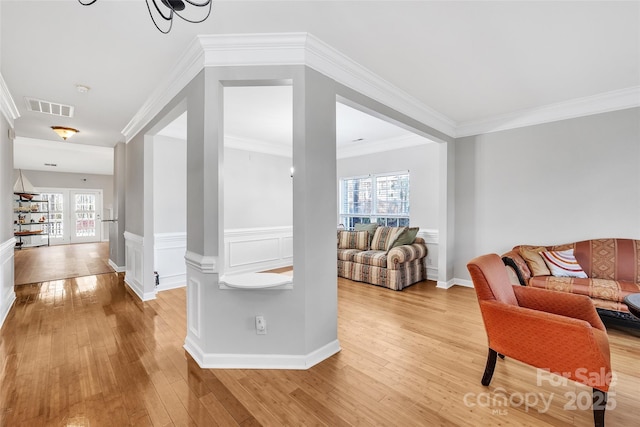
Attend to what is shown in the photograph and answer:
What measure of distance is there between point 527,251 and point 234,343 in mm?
3515

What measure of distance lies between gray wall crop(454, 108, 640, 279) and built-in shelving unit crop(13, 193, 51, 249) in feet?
43.8

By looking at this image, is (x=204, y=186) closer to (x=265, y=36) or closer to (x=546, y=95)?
(x=265, y=36)

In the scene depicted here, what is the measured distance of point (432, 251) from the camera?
4934 mm

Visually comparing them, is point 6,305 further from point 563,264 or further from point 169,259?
point 563,264

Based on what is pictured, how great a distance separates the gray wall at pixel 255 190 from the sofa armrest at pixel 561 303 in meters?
4.45

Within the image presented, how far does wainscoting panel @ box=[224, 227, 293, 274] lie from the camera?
5133mm

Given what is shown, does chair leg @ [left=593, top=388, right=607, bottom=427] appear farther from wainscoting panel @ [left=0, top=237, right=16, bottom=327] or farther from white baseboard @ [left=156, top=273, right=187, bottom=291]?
wainscoting panel @ [left=0, top=237, right=16, bottom=327]

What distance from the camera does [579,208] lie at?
3.45 m

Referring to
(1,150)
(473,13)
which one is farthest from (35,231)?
(473,13)

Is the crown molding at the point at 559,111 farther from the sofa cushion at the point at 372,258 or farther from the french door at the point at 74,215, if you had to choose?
the french door at the point at 74,215

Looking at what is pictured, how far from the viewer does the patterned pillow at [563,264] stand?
3.12m

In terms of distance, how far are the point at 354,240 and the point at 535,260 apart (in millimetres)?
2809

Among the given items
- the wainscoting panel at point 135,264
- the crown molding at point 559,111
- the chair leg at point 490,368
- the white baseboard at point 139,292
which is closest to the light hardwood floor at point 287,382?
the chair leg at point 490,368

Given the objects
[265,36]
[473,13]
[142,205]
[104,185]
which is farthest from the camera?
[104,185]
